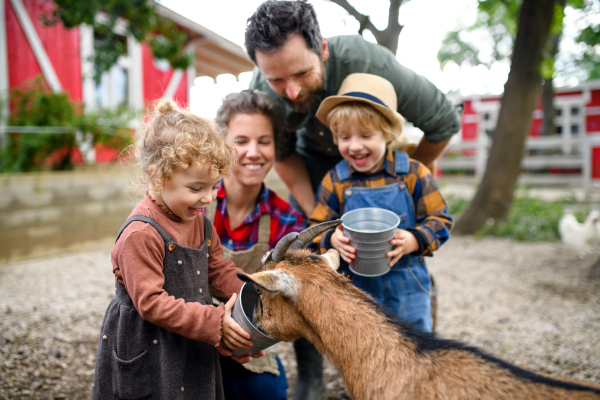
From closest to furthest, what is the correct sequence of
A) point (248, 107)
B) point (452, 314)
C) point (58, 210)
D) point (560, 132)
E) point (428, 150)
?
point (248, 107), point (428, 150), point (452, 314), point (58, 210), point (560, 132)

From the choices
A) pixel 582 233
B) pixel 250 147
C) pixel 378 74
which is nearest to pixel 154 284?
pixel 250 147

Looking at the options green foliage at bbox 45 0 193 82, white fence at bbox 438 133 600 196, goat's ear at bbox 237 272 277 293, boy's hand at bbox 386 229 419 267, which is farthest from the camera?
white fence at bbox 438 133 600 196

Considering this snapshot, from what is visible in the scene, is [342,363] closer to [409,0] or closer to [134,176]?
[134,176]

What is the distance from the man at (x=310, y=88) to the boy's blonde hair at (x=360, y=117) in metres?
0.39

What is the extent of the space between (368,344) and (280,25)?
2214 mm

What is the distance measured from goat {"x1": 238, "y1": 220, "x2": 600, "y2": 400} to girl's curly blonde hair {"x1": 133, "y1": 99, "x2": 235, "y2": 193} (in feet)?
2.06

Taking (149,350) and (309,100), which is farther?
(309,100)

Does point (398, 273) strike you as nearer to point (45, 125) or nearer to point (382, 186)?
point (382, 186)

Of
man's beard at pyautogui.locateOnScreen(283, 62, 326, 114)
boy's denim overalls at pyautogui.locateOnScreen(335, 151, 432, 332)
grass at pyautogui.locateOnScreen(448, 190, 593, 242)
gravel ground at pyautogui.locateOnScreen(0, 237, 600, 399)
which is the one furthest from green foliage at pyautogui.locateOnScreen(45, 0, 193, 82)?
grass at pyautogui.locateOnScreen(448, 190, 593, 242)

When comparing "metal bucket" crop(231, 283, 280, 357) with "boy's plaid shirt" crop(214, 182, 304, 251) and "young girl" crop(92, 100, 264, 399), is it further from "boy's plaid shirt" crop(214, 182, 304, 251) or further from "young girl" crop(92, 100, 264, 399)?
"boy's plaid shirt" crop(214, 182, 304, 251)

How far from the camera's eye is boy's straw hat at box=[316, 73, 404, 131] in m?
2.90

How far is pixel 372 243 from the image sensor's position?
101 inches

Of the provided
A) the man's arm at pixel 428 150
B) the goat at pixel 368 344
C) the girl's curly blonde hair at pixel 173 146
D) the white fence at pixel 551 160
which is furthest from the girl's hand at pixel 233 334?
the white fence at pixel 551 160

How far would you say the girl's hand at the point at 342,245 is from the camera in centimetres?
267
